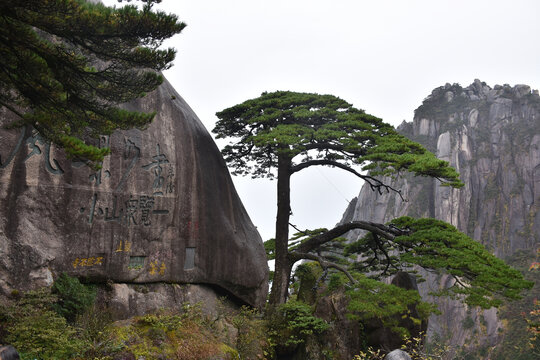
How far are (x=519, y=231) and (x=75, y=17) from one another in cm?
4762

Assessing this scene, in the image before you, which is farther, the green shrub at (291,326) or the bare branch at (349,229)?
the bare branch at (349,229)

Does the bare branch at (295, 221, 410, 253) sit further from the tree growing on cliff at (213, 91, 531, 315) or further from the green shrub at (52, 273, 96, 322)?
the green shrub at (52, 273, 96, 322)

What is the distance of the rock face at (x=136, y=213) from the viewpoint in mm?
6301

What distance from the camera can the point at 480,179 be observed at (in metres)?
47.0

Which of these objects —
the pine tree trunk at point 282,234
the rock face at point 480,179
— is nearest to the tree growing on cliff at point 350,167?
the pine tree trunk at point 282,234

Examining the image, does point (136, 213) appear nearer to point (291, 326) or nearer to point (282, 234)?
point (291, 326)

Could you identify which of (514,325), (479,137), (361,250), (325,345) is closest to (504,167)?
(479,137)

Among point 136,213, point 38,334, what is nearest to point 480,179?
point 136,213

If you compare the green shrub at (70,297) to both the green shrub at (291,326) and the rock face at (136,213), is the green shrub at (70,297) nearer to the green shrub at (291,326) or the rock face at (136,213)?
the rock face at (136,213)

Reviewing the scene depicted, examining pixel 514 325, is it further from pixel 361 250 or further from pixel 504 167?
pixel 361 250

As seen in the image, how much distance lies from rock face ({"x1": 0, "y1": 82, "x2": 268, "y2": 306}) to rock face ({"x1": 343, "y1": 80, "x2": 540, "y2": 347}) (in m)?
36.0

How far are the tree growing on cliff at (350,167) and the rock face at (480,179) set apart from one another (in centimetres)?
3388

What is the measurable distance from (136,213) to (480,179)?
47250 mm

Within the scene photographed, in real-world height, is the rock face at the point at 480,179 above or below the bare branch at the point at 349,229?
above
